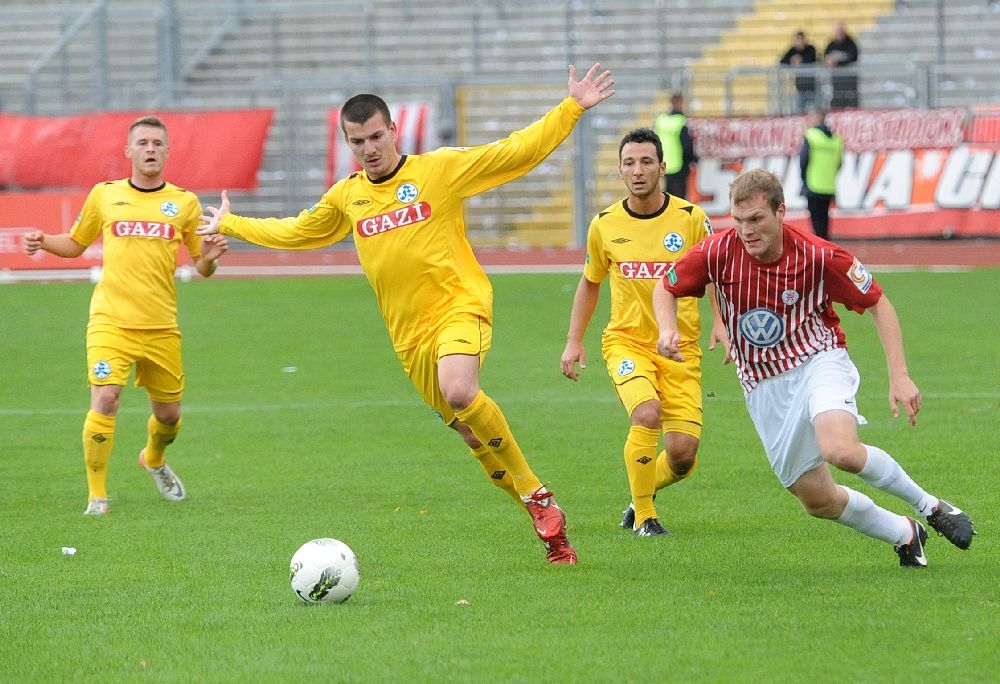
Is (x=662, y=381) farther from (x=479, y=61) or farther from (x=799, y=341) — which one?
(x=479, y=61)

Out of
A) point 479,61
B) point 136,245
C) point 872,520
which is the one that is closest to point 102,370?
point 136,245

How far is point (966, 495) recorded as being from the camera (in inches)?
343

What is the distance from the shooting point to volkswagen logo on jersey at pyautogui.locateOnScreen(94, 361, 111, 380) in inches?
362

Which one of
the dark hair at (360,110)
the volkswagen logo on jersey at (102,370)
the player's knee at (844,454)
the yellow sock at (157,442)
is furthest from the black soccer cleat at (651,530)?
the volkswagen logo on jersey at (102,370)

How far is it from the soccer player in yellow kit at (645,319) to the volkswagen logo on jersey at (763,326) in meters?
1.42

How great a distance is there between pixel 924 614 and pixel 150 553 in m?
3.71

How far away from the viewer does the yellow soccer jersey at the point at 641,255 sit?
843 centimetres

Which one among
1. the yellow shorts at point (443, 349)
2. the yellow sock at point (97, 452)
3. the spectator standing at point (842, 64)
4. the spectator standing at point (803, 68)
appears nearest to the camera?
the yellow shorts at point (443, 349)

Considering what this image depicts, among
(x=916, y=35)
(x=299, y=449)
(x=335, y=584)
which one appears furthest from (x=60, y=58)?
(x=335, y=584)

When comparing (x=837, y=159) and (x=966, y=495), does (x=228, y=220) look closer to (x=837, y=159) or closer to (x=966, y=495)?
(x=966, y=495)

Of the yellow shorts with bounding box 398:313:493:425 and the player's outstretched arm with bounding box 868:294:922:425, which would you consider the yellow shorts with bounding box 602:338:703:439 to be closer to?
the yellow shorts with bounding box 398:313:493:425

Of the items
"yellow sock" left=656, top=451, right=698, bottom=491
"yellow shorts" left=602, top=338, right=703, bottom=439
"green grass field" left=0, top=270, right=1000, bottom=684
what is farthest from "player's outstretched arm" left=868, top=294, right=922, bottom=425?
"yellow sock" left=656, top=451, right=698, bottom=491

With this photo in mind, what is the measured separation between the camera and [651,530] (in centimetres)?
807

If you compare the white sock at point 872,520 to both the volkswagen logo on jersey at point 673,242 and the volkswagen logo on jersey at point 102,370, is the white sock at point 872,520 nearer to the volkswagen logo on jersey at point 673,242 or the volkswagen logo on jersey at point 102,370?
the volkswagen logo on jersey at point 673,242
